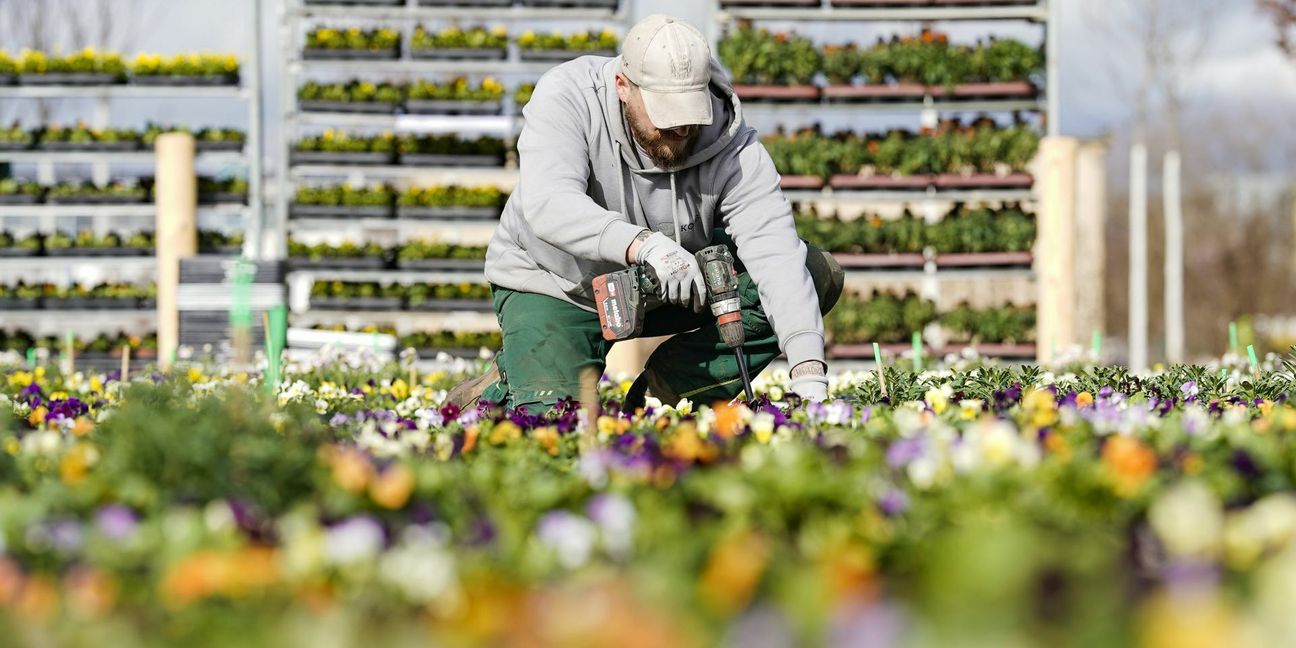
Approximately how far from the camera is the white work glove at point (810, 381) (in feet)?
13.0

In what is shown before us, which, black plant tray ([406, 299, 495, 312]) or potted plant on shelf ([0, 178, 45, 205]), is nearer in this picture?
black plant tray ([406, 299, 495, 312])

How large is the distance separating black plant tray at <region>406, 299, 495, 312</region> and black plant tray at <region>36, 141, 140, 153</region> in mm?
2594

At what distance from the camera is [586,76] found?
4.44 metres

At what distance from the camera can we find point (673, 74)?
3.99 meters

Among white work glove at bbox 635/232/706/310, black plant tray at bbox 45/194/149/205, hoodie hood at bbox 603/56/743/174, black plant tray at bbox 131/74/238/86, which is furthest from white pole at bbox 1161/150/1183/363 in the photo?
white work glove at bbox 635/232/706/310

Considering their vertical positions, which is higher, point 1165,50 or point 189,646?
point 1165,50

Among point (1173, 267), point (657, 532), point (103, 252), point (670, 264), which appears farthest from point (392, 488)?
point (1173, 267)

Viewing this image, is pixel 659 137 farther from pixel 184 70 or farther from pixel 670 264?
pixel 184 70

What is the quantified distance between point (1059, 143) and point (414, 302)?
15.7 feet

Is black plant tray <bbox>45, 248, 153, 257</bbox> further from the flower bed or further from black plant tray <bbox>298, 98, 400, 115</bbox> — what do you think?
the flower bed

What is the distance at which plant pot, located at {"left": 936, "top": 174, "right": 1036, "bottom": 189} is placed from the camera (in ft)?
34.9

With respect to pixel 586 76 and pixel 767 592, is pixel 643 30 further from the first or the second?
pixel 767 592

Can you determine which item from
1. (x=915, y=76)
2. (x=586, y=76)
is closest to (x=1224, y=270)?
(x=915, y=76)

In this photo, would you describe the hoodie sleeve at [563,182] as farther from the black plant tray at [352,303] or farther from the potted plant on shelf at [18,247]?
the potted plant on shelf at [18,247]
